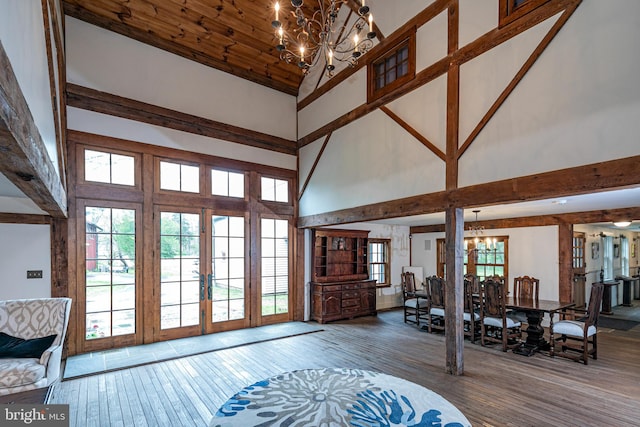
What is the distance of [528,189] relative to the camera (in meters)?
3.46

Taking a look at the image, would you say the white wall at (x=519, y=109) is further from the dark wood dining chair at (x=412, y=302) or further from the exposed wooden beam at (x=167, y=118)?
the dark wood dining chair at (x=412, y=302)

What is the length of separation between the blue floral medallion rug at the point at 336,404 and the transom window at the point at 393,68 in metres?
4.35

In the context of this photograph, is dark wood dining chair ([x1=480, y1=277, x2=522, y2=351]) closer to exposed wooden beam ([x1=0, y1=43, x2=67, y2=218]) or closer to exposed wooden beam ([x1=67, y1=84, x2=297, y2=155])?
exposed wooden beam ([x1=67, y1=84, x2=297, y2=155])

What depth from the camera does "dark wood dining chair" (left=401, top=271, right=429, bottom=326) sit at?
7.00 m

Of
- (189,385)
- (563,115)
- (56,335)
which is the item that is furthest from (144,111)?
(563,115)

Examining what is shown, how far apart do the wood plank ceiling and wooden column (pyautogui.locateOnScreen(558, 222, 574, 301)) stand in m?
6.30

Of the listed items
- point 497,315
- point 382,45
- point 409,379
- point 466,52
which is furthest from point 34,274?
point 497,315

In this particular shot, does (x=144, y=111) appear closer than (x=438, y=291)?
Yes

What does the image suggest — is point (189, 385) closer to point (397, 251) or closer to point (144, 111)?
point (144, 111)

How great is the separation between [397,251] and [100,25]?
840cm

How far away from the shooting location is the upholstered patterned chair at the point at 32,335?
309 centimetres

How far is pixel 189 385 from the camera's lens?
3955mm

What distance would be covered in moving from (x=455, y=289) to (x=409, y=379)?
51.4 inches

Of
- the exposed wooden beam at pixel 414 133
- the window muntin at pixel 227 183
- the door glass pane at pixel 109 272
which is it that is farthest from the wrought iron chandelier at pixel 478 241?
the door glass pane at pixel 109 272
